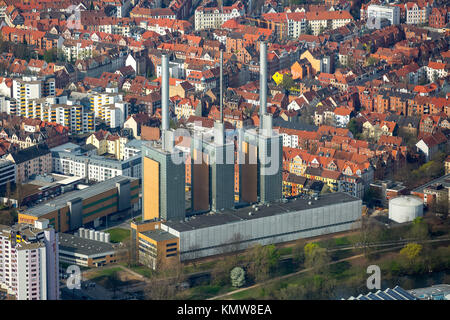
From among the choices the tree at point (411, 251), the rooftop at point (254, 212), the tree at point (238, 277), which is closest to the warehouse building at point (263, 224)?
the rooftop at point (254, 212)

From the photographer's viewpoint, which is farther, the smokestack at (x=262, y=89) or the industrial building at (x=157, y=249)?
the smokestack at (x=262, y=89)

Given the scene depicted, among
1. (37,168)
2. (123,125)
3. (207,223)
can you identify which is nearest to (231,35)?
(123,125)

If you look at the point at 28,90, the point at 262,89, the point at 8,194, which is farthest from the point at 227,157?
the point at 28,90

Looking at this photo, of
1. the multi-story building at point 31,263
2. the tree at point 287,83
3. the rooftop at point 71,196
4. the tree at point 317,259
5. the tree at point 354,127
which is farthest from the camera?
the tree at point 287,83

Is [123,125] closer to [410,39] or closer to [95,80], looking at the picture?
[95,80]

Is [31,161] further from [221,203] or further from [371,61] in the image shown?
[371,61]

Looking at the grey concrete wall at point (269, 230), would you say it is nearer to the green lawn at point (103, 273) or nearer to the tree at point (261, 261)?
the tree at point (261, 261)
